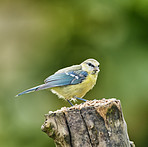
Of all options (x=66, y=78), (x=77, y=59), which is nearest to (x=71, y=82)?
(x=66, y=78)

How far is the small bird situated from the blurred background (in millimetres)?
1782

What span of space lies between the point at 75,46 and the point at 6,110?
5.70 ft

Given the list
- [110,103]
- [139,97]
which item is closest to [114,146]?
[110,103]

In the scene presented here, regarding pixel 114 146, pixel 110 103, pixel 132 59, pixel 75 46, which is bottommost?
pixel 114 146

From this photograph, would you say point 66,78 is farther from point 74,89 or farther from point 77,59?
point 77,59

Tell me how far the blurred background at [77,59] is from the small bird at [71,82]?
5.85ft

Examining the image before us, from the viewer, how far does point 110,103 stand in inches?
97.7

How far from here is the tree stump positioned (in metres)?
2.44

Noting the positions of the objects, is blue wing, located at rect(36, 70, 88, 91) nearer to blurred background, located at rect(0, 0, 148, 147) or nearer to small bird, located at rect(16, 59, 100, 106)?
small bird, located at rect(16, 59, 100, 106)

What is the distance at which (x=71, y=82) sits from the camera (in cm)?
374

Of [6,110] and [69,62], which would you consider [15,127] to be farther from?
[69,62]

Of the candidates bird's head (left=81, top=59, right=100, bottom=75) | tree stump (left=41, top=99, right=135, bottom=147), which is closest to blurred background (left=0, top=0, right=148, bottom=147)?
bird's head (left=81, top=59, right=100, bottom=75)

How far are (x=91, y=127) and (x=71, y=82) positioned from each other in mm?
1342

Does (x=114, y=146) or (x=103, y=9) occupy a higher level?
(x=103, y=9)
